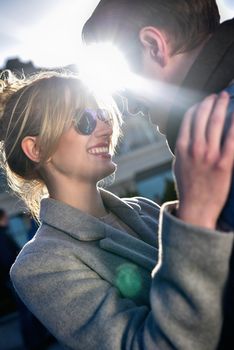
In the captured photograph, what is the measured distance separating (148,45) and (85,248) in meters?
1.03

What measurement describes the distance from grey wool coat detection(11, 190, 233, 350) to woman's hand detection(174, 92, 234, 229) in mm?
57

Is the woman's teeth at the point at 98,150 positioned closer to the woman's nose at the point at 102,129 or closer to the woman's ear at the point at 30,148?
the woman's nose at the point at 102,129

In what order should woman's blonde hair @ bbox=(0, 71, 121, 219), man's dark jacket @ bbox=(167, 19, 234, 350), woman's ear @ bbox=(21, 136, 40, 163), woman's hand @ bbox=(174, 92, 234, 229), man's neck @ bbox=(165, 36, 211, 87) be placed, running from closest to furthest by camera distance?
woman's hand @ bbox=(174, 92, 234, 229)
man's dark jacket @ bbox=(167, 19, 234, 350)
man's neck @ bbox=(165, 36, 211, 87)
woman's blonde hair @ bbox=(0, 71, 121, 219)
woman's ear @ bbox=(21, 136, 40, 163)

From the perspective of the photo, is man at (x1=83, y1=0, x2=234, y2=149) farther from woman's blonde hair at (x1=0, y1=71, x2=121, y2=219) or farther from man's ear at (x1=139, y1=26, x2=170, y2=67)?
woman's blonde hair at (x1=0, y1=71, x2=121, y2=219)

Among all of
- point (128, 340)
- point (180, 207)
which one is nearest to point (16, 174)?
point (128, 340)

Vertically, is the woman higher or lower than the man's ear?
lower

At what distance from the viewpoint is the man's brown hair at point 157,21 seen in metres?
1.48

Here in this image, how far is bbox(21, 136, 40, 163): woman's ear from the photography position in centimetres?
268

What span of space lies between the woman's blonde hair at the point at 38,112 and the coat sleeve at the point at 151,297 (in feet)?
2.44

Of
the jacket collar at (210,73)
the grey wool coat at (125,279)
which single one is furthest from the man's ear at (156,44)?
the grey wool coat at (125,279)

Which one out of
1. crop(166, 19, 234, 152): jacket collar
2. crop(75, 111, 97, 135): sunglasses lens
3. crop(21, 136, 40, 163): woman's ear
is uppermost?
crop(166, 19, 234, 152): jacket collar

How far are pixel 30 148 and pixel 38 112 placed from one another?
220 mm

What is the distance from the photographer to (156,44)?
1.49 meters

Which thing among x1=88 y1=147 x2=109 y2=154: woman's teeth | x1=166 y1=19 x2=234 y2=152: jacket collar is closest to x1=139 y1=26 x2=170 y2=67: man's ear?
x1=166 y1=19 x2=234 y2=152: jacket collar
